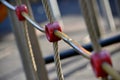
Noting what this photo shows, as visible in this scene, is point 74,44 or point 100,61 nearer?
point 100,61

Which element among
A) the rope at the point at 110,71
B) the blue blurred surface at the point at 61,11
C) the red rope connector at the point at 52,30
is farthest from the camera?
the blue blurred surface at the point at 61,11

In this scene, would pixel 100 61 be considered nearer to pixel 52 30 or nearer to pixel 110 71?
pixel 110 71

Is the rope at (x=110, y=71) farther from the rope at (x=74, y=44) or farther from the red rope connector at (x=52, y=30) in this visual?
the red rope connector at (x=52, y=30)

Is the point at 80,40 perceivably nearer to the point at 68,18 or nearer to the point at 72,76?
the point at 72,76

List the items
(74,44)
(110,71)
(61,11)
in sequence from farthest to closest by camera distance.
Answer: (61,11), (74,44), (110,71)

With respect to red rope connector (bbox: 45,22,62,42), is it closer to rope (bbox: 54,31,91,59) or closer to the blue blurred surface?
rope (bbox: 54,31,91,59)

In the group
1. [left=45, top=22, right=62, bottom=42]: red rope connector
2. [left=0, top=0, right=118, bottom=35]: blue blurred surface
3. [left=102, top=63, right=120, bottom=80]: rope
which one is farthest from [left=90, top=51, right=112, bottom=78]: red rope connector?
[left=0, top=0, right=118, bottom=35]: blue blurred surface

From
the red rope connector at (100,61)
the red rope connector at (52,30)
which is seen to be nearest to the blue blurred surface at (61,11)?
the red rope connector at (52,30)

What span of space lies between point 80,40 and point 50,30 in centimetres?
168

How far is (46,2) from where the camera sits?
500 mm

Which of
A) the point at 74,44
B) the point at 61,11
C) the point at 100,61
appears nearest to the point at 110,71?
the point at 100,61

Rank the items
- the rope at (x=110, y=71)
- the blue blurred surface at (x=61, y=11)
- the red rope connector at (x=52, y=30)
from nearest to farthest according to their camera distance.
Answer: the rope at (x=110, y=71), the red rope connector at (x=52, y=30), the blue blurred surface at (x=61, y=11)

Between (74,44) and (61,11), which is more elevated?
(74,44)

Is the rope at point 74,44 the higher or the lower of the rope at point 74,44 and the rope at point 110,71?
the higher
